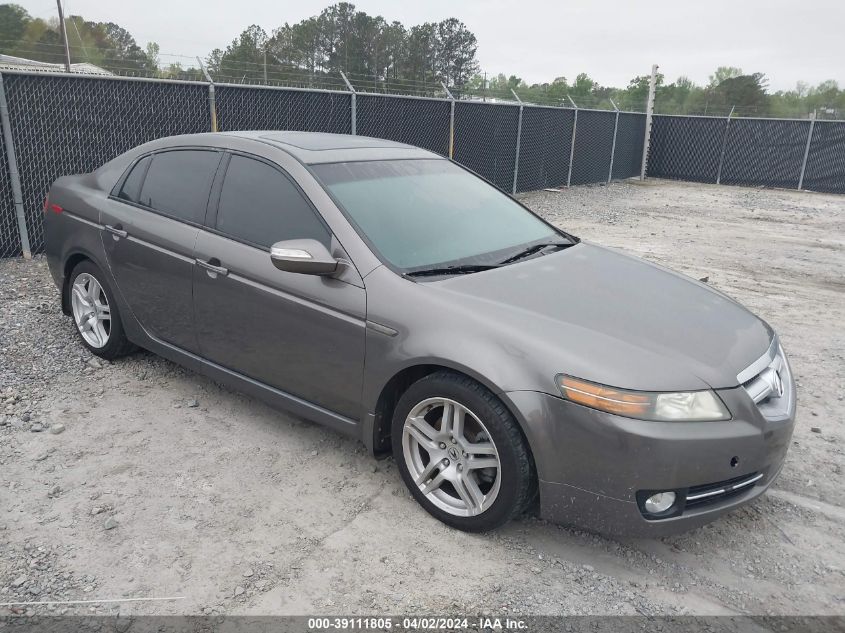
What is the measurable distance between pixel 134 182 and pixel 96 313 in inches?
39.8

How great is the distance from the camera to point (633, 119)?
21562 mm

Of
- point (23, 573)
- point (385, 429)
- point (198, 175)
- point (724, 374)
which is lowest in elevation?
point (23, 573)

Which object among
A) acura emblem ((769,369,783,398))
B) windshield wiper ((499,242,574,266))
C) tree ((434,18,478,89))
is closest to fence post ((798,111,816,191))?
windshield wiper ((499,242,574,266))

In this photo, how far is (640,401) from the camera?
2582 millimetres

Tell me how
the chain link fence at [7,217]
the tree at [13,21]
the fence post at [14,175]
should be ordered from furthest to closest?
the tree at [13,21] → the chain link fence at [7,217] → the fence post at [14,175]

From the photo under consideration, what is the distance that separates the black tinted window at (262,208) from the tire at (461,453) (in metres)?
0.98

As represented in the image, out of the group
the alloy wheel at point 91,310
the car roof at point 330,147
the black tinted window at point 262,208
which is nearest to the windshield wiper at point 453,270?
the black tinted window at point 262,208

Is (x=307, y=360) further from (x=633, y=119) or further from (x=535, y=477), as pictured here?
(x=633, y=119)

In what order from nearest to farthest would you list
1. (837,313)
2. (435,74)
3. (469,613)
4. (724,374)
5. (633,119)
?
(469,613)
(724,374)
(837,313)
(633,119)
(435,74)

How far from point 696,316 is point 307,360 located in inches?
75.9

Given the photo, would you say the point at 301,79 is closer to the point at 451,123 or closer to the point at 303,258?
the point at 451,123

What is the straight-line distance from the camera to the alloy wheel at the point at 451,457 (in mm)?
2904

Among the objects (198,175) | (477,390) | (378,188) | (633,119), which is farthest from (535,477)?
(633,119)

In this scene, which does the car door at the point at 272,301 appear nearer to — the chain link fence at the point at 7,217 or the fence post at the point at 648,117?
the chain link fence at the point at 7,217
